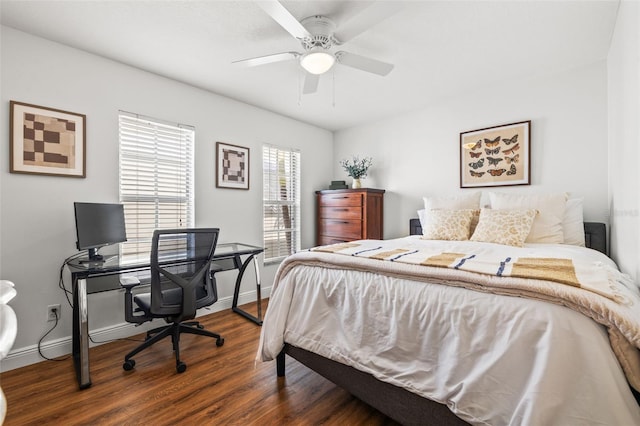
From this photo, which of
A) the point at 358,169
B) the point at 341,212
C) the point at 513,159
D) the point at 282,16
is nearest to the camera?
the point at 282,16

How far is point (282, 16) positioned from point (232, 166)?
2.02 meters

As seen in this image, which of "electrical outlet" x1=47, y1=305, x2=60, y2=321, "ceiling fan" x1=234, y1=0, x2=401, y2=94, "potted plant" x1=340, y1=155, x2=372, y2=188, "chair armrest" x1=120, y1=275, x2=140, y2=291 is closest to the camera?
"ceiling fan" x1=234, y1=0, x2=401, y2=94

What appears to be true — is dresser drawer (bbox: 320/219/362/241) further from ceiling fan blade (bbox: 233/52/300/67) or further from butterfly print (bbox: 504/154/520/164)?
ceiling fan blade (bbox: 233/52/300/67)

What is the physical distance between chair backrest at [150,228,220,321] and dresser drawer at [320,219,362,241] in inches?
80.8

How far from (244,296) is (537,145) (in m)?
3.58

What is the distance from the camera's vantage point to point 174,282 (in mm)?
2084

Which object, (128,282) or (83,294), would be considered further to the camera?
(128,282)

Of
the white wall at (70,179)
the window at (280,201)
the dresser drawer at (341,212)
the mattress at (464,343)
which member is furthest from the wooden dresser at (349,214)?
the mattress at (464,343)

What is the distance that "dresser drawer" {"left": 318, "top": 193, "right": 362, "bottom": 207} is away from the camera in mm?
3889

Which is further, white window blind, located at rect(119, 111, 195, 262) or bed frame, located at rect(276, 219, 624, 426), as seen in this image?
white window blind, located at rect(119, 111, 195, 262)

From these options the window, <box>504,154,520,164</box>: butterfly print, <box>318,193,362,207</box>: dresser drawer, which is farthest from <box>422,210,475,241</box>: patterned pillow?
the window

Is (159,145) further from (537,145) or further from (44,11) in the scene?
(537,145)

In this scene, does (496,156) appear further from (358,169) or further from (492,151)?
(358,169)

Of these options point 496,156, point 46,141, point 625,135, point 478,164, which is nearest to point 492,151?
point 496,156
